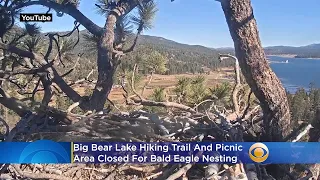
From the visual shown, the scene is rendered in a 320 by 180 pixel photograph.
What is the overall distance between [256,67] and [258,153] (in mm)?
406

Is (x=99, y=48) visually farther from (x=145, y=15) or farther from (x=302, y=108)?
(x=302, y=108)

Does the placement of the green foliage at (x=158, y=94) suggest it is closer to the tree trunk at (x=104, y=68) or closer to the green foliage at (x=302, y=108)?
the tree trunk at (x=104, y=68)

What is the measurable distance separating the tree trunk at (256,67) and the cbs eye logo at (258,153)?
0.40 feet

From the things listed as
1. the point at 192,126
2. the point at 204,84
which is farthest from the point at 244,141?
the point at 204,84

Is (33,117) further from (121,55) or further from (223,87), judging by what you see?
(223,87)

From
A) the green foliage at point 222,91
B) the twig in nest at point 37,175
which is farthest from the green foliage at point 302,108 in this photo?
the twig in nest at point 37,175

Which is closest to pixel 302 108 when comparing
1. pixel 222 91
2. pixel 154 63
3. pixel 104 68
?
pixel 222 91

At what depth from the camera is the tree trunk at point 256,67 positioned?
1658 mm

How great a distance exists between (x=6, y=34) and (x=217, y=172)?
1899 millimetres

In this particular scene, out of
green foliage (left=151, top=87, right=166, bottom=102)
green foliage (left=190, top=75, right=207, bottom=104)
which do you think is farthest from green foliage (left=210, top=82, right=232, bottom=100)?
green foliage (left=151, top=87, right=166, bottom=102)

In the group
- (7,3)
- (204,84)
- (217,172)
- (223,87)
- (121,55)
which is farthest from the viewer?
(204,84)

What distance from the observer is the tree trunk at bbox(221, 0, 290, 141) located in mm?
1658

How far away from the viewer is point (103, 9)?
283 cm

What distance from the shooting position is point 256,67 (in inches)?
67.1
